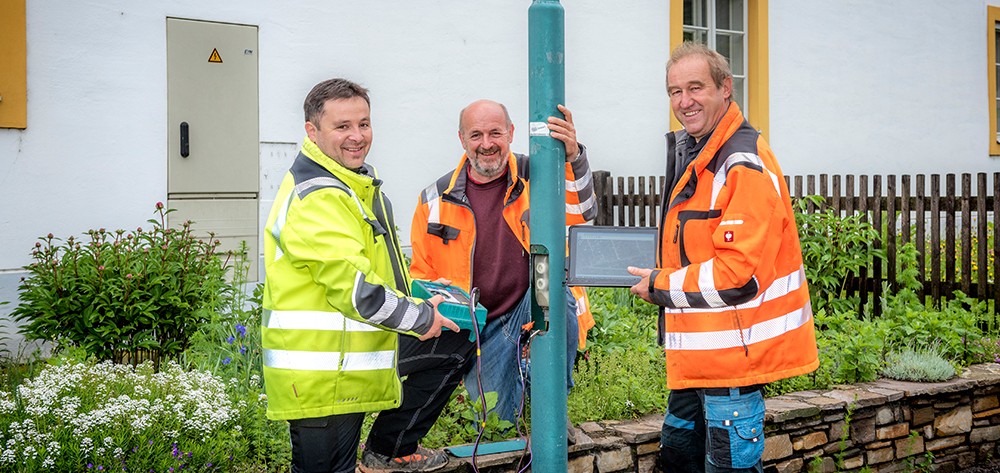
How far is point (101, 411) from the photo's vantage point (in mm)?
3623

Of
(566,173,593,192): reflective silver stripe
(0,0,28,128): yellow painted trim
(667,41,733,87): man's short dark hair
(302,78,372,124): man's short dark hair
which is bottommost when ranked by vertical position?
(566,173,593,192): reflective silver stripe

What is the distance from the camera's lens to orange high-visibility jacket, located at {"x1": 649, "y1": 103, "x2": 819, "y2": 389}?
287cm

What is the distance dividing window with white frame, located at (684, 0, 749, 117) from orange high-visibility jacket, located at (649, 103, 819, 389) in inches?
302

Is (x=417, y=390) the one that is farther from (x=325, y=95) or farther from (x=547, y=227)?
(x=325, y=95)

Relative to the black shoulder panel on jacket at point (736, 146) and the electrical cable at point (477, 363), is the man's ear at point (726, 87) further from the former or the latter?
the electrical cable at point (477, 363)

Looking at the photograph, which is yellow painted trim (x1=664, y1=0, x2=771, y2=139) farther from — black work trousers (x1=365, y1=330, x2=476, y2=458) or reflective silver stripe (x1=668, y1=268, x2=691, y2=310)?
reflective silver stripe (x1=668, y1=268, x2=691, y2=310)

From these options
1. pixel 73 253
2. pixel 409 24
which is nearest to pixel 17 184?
pixel 73 253

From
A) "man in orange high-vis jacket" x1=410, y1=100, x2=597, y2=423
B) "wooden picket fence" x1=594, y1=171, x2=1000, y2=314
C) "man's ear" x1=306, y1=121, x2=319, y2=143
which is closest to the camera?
"man's ear" x1=306, y1=121, x2=319, y2=143

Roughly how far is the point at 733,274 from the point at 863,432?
2.49 m

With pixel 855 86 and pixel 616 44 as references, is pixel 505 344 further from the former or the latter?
pixel 855 86

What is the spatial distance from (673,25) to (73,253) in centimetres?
656

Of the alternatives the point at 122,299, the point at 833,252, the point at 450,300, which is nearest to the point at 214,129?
the point at 122,299

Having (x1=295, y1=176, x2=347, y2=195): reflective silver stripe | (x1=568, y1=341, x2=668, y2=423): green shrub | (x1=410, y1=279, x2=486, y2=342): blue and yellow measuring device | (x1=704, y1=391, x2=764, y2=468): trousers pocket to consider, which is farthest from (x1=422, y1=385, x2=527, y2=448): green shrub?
(x1=295, y1=176, x2=347, y2=195): reflective silver stripe

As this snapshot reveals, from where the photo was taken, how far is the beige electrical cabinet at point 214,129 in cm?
684
